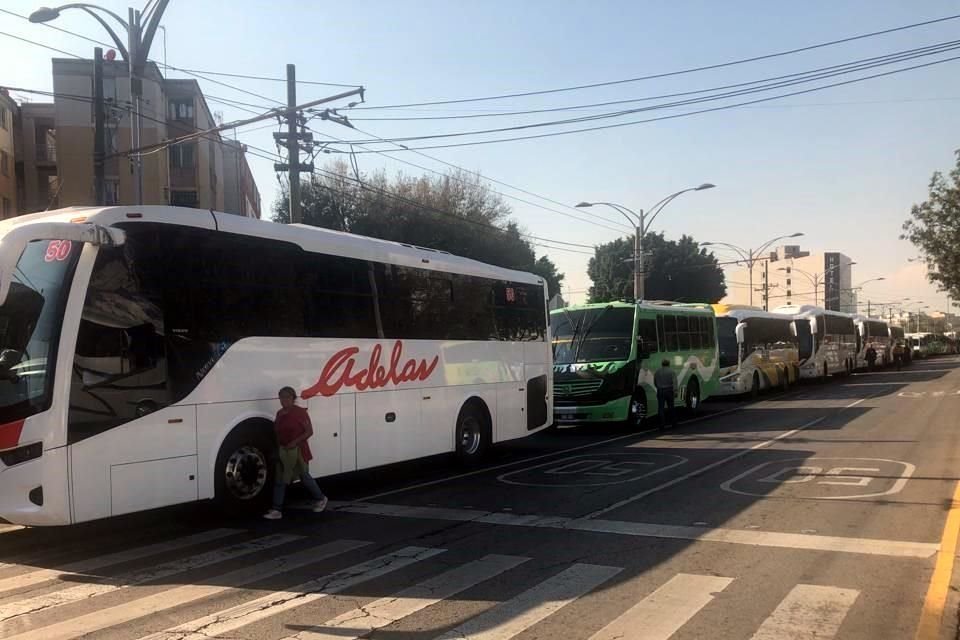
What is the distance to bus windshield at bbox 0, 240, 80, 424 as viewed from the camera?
7.27 meters

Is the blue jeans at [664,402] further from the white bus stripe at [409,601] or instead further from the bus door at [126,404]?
the bus door at [126,404]

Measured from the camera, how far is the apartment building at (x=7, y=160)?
38875 millimetres

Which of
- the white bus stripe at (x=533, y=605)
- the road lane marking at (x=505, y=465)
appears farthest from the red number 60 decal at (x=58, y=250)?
the white bus stripe at (x=533, y=605)

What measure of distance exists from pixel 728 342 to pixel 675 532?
2137cm

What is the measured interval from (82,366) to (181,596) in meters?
2.57

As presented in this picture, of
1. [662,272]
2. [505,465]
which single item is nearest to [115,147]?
[505,465]

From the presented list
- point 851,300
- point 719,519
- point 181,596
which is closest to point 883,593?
point 719,519

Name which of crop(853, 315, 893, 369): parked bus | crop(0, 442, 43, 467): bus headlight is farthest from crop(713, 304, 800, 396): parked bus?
crop(0, 442, 43, 467): bus headlight

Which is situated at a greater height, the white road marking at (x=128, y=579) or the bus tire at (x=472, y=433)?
the bus tire at (x=472, y=433)

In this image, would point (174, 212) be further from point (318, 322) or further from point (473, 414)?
point (473, 414)

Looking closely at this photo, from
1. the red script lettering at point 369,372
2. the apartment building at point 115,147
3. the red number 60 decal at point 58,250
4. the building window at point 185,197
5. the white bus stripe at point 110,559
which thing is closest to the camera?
the white bus stripe at point 110,559

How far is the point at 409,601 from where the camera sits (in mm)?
5914

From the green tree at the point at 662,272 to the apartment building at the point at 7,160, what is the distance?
4011cm

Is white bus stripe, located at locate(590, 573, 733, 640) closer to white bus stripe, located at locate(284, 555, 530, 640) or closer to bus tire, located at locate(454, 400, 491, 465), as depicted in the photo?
white bus stripe, located at locate(284, 555, 530, 640)
